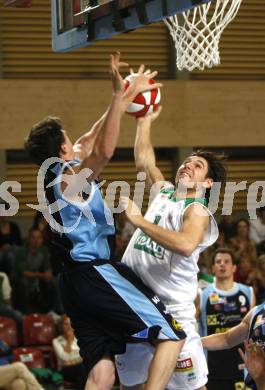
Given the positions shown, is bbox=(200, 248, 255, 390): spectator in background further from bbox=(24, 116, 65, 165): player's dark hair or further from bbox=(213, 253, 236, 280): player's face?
bbox=(24, 116, 65, 165): player's dark hair

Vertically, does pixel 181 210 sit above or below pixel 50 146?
below

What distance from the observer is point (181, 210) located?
19.9 feet

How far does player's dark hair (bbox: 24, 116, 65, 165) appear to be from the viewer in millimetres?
5637

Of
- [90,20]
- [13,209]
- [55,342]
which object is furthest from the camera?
[13,209]

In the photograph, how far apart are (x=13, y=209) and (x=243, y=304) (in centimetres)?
525

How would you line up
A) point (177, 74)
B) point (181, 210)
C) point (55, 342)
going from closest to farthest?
point (181, 210)
point (55, 342)
point (177, 74)

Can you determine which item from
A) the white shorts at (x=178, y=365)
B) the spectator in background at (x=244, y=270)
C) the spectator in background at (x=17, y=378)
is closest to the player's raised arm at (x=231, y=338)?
the white shorts at (x=178, y=365)

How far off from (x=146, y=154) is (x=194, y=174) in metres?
0.68

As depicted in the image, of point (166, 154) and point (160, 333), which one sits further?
point (166, 154)

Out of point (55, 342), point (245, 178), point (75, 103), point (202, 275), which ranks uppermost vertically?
point (75, 103)

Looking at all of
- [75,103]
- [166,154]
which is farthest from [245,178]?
[75,103]

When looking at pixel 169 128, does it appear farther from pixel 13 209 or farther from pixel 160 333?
pixel 160 333

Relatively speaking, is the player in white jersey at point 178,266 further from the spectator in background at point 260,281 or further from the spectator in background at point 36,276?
the spectator in background at point 36,276

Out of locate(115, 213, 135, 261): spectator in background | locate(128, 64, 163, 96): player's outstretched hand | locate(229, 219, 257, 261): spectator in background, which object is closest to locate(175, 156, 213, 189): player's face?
locate(128, 64, 163, 96): player's outstretched hand
